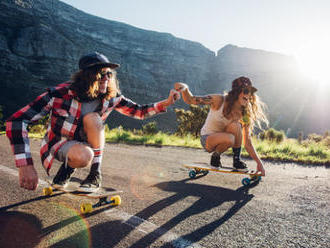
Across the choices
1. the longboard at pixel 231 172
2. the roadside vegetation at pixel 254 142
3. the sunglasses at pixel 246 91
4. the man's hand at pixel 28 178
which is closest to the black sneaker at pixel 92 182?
the man's hand at pixel 28 178

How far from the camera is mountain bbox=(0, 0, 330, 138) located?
210 feet

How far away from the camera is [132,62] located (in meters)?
110

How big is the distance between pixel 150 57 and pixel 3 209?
400ft

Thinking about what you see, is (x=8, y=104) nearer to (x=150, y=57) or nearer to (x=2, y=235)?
(x=2, y=235)

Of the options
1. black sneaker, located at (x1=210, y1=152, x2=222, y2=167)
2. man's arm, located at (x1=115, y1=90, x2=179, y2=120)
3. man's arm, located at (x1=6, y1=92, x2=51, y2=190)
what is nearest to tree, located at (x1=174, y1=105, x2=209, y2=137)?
black sneaker, located at (x1=210, y1=152, x2=222, y2=167)

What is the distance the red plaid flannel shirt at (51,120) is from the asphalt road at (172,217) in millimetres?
418

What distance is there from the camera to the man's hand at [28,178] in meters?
1.61

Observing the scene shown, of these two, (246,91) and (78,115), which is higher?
(246,91)

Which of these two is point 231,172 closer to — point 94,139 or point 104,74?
point 94,139

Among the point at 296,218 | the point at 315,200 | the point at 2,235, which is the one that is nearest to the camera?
the point at 2,235

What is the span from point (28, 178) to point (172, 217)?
108 centimetres

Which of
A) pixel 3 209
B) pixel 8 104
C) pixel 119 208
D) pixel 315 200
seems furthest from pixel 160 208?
pixel 8 104

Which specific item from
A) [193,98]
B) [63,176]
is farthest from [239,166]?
[63,176]

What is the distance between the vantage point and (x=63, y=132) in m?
2.14
